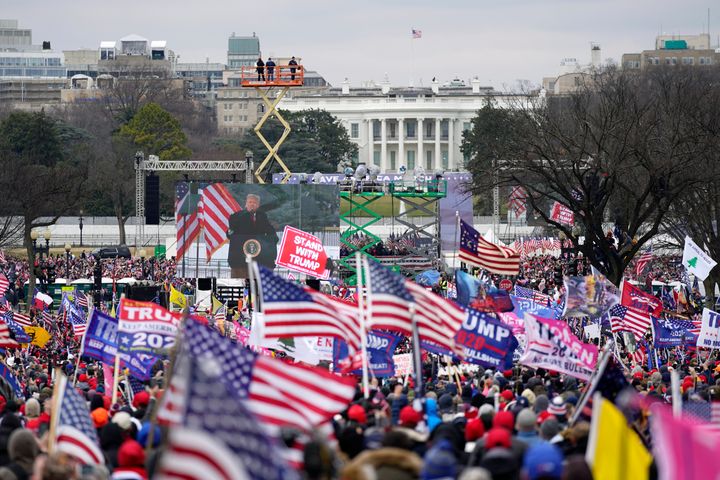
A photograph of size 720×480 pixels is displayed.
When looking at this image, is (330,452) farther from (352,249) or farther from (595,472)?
(352,249)

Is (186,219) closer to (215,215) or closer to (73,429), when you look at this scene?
(215,215)

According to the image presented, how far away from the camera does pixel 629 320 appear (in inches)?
1073

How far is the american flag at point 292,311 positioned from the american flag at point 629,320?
11526 mm

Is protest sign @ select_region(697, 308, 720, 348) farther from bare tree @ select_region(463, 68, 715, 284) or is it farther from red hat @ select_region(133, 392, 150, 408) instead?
bare tree @ select_region(463, 68, 715, 284)

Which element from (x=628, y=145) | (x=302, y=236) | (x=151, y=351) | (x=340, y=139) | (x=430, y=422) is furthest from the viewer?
(x=340, y=139)

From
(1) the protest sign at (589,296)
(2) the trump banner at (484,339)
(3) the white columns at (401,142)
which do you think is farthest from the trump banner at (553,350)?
(3) the white columns at (401,142)

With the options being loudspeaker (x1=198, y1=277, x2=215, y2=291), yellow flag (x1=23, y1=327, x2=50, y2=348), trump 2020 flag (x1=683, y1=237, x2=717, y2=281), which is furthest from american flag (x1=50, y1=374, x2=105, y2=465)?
loudspeaker (x1=198, y1=277, x2=215, y2=291)

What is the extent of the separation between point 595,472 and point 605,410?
0.59m

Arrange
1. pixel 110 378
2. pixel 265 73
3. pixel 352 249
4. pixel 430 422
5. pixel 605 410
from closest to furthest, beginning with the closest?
pixel 605 410, pixel 430 422, pixel 110 378, pixel 352 249, pixel 265 73


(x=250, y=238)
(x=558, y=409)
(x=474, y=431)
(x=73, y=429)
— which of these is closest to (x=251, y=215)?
(x=250, y=238)

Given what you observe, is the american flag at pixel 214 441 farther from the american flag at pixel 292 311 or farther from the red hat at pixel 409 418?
the american flag at pixel 292 311

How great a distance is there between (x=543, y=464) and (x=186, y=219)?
43.3 meters

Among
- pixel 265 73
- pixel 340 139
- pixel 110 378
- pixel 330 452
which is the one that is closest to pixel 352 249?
pixel 265 73

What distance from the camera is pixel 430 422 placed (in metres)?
14.7
